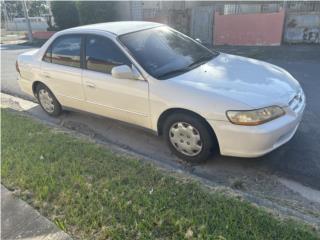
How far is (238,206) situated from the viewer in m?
2.76

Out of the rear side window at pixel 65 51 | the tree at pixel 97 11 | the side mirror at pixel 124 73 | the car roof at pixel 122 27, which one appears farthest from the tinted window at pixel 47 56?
the tree at pixel 97 11

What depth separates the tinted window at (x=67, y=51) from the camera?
469cm

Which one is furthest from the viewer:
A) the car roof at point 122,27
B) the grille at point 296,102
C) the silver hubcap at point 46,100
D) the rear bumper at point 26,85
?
the rear bumper at point 26,85

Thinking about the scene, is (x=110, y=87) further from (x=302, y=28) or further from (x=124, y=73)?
(x=302, y=28)

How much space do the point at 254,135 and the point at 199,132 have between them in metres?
0.61

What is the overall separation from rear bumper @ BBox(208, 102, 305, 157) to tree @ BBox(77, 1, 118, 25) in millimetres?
17097

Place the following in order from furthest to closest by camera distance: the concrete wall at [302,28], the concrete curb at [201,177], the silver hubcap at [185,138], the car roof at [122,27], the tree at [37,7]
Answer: the tree at [37,7], the concrete wall at [302,28], the car roof at [122,27], the silver hubcap at [185,138], the concrete curb at [201,177]

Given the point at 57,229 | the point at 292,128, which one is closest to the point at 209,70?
the point at 292,128

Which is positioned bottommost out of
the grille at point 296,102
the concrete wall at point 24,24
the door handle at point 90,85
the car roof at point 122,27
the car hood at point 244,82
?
the concrete wall at point 24,24

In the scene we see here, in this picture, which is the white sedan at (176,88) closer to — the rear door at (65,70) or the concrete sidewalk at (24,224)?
the rear door at (65,70)

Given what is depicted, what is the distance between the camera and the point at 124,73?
381 centimetres

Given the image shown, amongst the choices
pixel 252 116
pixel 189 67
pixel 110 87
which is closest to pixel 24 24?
pixel 110 87

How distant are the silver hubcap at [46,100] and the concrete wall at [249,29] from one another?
9.62m

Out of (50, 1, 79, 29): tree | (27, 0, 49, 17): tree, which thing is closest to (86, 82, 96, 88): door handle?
(50, 1, 79, 29): tree
